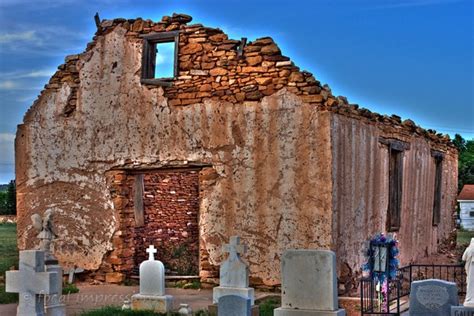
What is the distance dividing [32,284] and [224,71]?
750 cm

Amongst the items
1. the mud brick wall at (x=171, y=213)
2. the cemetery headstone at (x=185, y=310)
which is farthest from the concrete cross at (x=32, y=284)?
the mud brick wall at (x=171, y=213)

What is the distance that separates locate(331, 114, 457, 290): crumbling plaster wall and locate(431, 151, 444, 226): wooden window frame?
227 mm

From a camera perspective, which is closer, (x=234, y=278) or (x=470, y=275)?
(x=470, y=275)

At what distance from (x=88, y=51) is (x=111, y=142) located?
2.11 m

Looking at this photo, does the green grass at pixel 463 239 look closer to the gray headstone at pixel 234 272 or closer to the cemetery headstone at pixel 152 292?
the gray headstone at pixel 234 272

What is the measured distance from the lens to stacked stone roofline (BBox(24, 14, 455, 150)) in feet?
50.6

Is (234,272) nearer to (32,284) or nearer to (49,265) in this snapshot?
(49,265)

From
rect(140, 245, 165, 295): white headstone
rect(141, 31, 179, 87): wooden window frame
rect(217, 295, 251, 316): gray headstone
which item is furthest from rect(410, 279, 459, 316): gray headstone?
rect(141, 31, 179, 87): wooden window frame

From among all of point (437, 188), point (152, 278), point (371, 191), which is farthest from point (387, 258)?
point (437, 188)

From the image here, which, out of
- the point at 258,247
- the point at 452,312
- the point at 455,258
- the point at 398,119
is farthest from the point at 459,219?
the point at 452,312

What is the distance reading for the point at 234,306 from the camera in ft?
31.0

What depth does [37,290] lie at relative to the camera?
9664mm

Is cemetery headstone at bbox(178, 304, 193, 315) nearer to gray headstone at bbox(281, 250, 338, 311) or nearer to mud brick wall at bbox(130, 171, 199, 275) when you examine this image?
gray headstone at bbox(281, 250, 338, 311)

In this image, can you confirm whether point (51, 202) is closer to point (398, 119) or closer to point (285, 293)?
point (398, 119)
